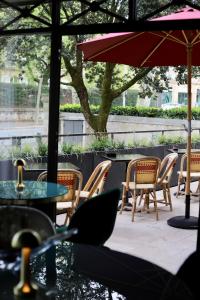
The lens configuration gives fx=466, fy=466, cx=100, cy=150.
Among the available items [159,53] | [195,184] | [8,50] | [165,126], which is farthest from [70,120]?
[159,53]

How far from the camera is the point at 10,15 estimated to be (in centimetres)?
512

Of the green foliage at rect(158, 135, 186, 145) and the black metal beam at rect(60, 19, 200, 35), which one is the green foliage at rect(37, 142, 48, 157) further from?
the green foliage at rect(158, 135, 186, 145)

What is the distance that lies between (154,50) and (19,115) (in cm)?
192

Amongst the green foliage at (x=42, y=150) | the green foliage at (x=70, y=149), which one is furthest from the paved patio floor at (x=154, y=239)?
the green foliage at (x=42, y=150)

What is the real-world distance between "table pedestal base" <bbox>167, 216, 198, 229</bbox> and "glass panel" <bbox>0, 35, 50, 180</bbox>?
1847mm

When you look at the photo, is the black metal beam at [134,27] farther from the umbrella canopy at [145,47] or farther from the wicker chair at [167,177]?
the wicker chair at [167,177]

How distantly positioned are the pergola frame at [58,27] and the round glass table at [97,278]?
2.33m

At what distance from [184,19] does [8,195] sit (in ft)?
6.62

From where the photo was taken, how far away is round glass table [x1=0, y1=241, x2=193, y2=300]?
1675mm

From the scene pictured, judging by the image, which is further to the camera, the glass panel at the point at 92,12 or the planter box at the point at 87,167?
the planter box at the point at 87,167

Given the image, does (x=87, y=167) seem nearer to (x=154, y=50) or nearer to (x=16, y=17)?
(x=154, y=50)

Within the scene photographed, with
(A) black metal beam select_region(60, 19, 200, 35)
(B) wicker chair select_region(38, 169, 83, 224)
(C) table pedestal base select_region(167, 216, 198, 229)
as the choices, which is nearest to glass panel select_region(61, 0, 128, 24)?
(A) black metal beam select_region(60, 19, 200, 35)

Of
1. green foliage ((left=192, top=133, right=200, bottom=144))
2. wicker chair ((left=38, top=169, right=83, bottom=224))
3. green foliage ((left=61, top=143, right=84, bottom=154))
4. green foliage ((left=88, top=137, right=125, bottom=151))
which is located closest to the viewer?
wicker chair ((left=38, top=169, right=83, bottom=224))

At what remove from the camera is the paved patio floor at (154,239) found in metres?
4.50
